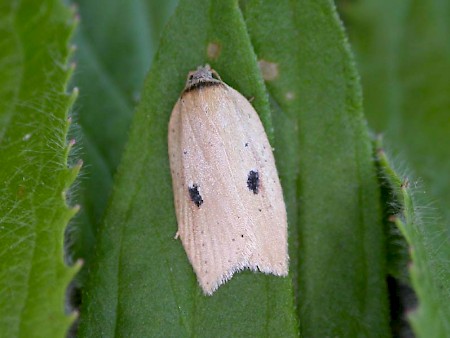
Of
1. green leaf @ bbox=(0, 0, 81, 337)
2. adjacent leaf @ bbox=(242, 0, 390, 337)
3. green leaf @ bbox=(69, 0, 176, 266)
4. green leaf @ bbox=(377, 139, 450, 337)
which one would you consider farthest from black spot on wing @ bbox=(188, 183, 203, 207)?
green leaf @ bbox=(377, 139, 450, 337)

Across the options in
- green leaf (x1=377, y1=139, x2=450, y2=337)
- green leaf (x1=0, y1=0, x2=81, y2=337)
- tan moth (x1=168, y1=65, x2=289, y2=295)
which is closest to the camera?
green leaf (x1=377, y1=139, x2=450, y2=337)

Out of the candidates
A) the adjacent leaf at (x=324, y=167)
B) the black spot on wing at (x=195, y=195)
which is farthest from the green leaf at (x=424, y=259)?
the black spot on wing at (x=195, y=195)

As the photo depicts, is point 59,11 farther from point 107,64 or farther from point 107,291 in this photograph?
point 107,291

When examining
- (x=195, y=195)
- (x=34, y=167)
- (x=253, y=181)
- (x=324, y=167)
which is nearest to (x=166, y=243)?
(x=195, y=195)

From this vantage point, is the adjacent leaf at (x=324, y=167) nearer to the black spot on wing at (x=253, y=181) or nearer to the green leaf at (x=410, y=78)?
the black spot on wing at (x=253, y=181)

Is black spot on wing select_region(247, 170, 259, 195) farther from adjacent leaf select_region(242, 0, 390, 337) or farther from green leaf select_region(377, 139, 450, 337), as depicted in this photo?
green leaf select_region(377, 139, 450, 337)

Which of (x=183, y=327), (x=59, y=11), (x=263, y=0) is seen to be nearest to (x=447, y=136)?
Answer: (x=263, y=0)

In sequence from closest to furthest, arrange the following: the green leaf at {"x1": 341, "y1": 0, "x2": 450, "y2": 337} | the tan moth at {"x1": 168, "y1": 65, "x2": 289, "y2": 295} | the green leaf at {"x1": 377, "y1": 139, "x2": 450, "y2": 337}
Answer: the green leaf at {"x1": 377, "y1": 139, "x2": 450, "y2": 337} < the tan moth at {"x1": 168, "y1": 65, "x2": 289, "y2": 295} < the green leaf at {"x1": 341, "y1": 0, "x2": 450, "y2": 337}
